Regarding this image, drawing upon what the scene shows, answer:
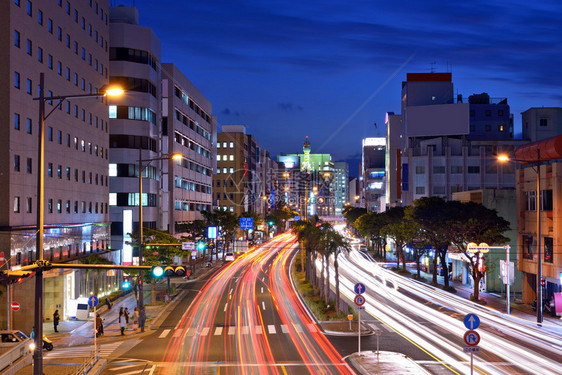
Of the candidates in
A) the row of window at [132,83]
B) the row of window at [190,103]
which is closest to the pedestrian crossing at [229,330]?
the row of window at [132,83]

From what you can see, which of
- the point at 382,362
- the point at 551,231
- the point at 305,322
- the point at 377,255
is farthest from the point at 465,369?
the point at 377,255

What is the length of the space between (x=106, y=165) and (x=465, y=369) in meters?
48.6

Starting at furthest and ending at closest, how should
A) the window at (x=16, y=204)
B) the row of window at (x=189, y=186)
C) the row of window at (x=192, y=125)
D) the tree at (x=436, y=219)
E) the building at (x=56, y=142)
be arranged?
the row of window at (x=192, y=125)
the row of window at (x=189, y=186)
the tree at (x=436, y=219)
the window at (x=16, y=204)
the building at (x=56, y=142)

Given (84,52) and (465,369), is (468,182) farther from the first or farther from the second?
(465,369)

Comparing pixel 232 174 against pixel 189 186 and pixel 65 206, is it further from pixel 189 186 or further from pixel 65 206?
pixel 65 206

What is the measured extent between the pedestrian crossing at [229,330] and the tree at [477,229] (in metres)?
21.2

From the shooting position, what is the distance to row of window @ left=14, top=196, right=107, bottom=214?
138 ft

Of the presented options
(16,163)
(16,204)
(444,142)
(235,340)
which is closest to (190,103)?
(444,142)

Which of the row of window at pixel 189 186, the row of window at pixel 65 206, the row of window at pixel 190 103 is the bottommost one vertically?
the row of window at pixel 65 206

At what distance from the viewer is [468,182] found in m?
118

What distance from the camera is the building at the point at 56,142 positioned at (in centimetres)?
4112

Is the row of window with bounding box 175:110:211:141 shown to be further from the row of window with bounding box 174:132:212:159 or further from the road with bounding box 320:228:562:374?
the road with bounding box 320:228:562:374

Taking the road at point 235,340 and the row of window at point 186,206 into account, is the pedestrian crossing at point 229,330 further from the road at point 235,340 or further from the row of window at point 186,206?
the row of window at point 186,206

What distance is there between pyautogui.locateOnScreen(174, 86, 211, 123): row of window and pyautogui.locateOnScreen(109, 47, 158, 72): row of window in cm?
1549
